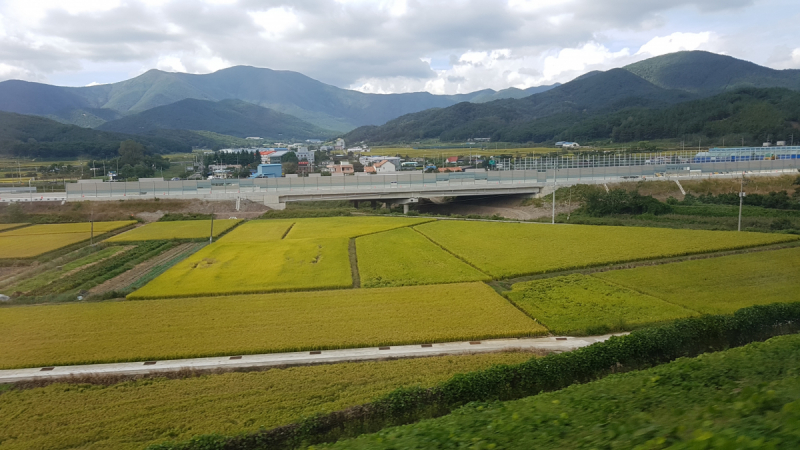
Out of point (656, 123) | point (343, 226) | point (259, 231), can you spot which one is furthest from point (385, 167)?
point (656, 123)

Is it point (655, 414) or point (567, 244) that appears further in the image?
point (567, 244)

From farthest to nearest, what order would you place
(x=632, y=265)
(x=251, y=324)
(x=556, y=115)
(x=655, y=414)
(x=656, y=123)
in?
(x=556, y=115)
(x=656, y=123)
(x=632, y=265)
(x=251, y=324)
(x=655, y=414)

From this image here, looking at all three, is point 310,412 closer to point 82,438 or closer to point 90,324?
point 82,438

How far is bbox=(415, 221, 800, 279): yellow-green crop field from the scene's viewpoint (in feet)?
66.9

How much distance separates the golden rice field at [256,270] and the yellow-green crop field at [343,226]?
2.64 metres

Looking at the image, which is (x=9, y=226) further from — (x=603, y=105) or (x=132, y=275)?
(x=603, y=105)

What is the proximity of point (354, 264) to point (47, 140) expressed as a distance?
5727 centimetres

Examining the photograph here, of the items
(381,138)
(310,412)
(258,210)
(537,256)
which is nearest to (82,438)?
(310,412)

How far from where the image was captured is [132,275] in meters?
20.5

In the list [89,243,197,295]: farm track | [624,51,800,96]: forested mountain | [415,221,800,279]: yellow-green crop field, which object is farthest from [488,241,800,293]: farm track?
[624,51,800,96]: forested mountain

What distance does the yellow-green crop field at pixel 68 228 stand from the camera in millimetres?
29141

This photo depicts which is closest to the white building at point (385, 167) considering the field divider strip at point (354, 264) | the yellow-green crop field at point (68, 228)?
the yellow-green crop field at point (68, 228)

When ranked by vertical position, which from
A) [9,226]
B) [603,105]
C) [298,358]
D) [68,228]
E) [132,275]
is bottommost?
[298,358]

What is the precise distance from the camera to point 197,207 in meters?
38.4
